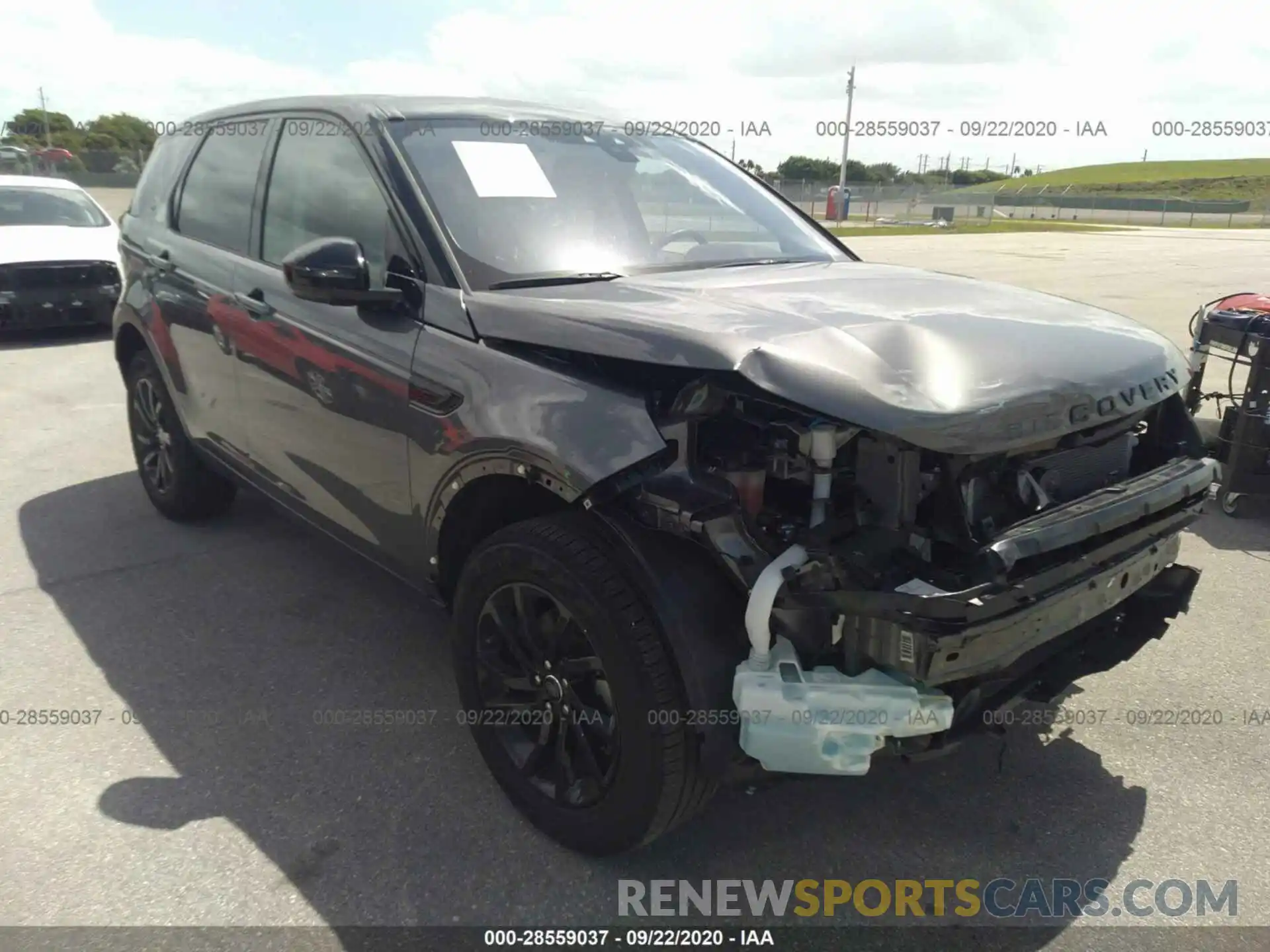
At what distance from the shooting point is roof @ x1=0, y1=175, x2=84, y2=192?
443 inches

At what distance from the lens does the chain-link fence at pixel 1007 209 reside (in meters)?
49.1

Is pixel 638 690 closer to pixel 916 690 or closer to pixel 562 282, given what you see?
pixel 916 690

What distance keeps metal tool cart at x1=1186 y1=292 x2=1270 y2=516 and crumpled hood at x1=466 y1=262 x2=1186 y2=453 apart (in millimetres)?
2627

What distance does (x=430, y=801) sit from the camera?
2873 millimetres

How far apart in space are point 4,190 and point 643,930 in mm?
12042

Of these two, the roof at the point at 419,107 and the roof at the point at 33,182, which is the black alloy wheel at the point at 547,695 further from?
the roof at the point at 33,182

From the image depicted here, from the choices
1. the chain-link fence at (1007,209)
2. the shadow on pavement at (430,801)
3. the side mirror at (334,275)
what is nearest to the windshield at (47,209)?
the shadow on pavement at (430,801)

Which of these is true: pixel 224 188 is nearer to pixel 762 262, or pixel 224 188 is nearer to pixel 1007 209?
pixel 762 262

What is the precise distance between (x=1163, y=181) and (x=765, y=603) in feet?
346

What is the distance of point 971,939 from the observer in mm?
2404

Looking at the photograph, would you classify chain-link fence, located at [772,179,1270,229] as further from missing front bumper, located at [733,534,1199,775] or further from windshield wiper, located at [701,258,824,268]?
missing front bumper, located at [733,534,1199,775]

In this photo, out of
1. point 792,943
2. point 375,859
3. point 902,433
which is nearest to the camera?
point 902,433

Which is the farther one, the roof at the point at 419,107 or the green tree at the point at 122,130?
the green tree at the point at 122,130

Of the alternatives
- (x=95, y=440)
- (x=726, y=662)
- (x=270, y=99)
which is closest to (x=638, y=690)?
(x=726, y=662)
